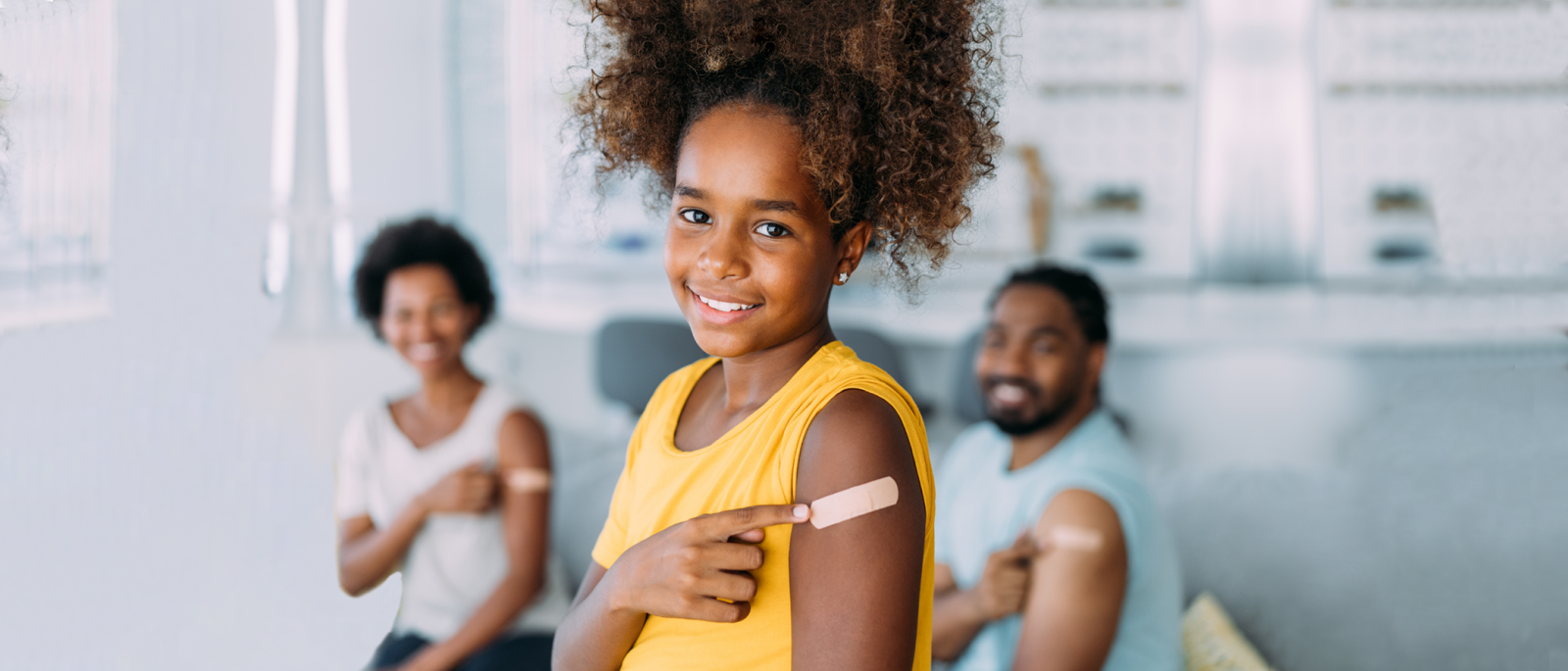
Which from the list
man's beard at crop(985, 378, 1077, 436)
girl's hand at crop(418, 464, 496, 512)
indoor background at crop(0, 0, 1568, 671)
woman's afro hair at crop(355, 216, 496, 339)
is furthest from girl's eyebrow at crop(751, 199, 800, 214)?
woman's afro hair at crop(355, 216, 496, 339)

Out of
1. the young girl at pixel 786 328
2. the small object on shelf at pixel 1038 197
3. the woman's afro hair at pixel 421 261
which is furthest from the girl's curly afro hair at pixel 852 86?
the small object on shelf at pixel 1038 197

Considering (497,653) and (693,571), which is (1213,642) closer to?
(497,653)

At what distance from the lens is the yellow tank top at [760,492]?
709mm

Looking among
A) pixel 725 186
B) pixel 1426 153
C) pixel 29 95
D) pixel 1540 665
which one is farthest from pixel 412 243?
pixel 1426 153

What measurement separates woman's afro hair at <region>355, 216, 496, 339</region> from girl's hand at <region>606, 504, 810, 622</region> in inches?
55.1

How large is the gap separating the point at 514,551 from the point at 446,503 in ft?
A: 0.45

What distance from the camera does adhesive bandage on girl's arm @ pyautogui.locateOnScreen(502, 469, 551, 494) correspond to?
1.85 m

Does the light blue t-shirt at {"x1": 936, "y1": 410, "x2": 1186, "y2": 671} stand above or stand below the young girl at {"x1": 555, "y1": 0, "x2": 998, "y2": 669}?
below

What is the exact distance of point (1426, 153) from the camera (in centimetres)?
279

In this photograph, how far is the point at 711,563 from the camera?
2.26 feet

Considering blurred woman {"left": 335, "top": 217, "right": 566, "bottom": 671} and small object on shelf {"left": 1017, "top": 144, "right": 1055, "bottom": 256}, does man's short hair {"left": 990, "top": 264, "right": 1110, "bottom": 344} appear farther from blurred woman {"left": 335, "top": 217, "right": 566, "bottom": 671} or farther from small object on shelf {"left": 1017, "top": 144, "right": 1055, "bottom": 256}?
small object on shelf {"left": 1017, "top": 144, "right": 1055, "bottom": 256}

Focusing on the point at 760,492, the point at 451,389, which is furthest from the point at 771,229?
the point at 451,389

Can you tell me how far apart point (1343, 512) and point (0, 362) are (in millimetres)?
2110

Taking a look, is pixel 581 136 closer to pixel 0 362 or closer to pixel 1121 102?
pixel 0 362
